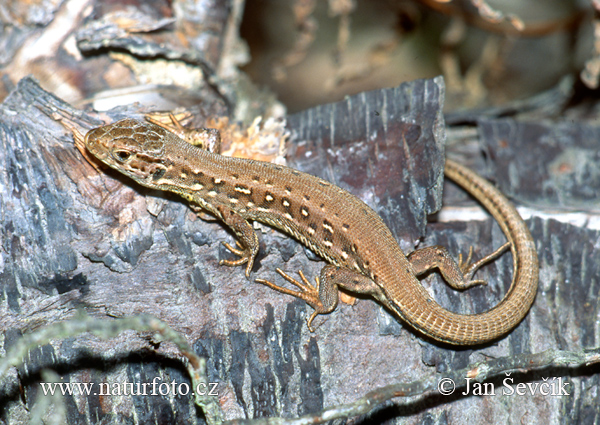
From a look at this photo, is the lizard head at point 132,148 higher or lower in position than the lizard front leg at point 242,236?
higher

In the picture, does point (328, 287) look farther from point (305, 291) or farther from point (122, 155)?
point (122, 155)

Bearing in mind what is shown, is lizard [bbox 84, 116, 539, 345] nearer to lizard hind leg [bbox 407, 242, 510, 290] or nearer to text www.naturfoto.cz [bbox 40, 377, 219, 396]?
lizard hind leg [bbox 407, 242, 510, 290]

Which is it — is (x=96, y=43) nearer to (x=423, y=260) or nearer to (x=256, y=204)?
(x=256, y=204)

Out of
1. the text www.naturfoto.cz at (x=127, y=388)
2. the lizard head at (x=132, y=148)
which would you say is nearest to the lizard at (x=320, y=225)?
the lizard head at (x=132, y=148)

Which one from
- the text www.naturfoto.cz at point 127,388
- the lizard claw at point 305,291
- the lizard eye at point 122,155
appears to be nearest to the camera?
the text www.naturfoto.cz at point 127,388

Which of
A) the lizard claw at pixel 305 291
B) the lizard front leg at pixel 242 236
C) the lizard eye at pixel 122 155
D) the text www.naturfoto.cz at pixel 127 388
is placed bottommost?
the text www.naturfoto.cz at pixel 127 388

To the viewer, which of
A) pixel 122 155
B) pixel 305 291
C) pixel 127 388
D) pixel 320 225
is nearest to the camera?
pixel 127 388

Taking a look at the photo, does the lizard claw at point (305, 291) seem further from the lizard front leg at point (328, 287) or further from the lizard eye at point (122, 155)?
the lizard eye at point (122, 155)

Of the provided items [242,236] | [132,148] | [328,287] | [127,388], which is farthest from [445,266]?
[132,148]
